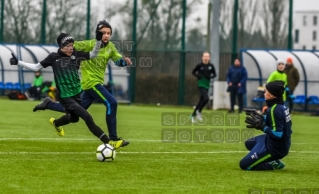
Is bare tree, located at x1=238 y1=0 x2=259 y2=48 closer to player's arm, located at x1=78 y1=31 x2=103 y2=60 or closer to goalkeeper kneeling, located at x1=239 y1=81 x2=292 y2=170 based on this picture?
player's arm, located at x1=78 y1=31 x2=103 y2=60

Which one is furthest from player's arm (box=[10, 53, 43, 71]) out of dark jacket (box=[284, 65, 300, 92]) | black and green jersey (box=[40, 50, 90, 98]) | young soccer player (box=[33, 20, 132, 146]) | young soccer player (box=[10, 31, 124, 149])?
dark jacket (box=[284, 65, 300, 92])

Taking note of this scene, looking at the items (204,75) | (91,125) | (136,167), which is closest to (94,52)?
(91,125)

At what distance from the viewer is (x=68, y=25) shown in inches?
1563

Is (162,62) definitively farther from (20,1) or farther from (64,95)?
(64,95)

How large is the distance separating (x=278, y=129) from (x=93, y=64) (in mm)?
4070

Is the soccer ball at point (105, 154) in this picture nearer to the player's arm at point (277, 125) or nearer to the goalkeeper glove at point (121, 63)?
the goalkeeper glove at point (121, 63)

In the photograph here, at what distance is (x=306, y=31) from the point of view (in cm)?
4038

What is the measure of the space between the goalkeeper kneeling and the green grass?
0.77ft

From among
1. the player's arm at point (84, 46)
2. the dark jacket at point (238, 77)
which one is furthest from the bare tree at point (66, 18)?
the player's arm at point (84, 46)

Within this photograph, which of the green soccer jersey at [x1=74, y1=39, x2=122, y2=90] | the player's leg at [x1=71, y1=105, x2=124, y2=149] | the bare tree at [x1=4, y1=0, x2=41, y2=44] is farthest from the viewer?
the bare tree at [x1=4, y1=0, x2=41, y2=44]

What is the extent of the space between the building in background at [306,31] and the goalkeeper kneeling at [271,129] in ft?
79.7

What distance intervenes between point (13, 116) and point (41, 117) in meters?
0.90

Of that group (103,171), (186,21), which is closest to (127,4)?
(186,21)

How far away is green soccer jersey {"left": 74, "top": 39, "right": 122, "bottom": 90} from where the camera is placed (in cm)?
1381
